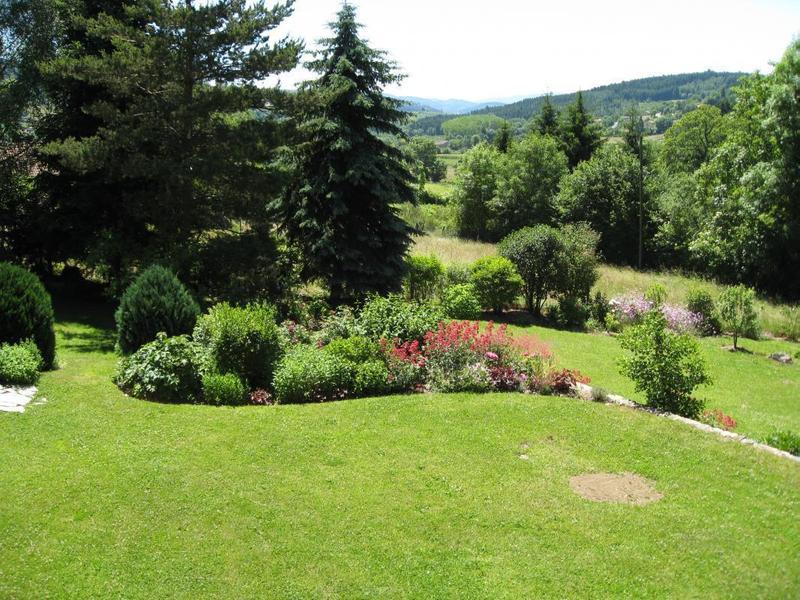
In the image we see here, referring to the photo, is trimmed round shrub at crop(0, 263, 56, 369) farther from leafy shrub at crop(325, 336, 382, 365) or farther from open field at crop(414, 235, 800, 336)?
open field at crop(414, 235, 800, 336)

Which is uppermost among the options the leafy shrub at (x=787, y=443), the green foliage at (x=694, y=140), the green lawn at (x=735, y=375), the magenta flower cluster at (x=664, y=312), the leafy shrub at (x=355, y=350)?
the green foliage at (x=694, y=140)

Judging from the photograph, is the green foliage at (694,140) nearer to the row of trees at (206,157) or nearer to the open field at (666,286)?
the open field at (666,286)

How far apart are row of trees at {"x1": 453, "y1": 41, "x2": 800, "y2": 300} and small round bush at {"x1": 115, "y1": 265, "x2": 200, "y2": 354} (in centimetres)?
2703

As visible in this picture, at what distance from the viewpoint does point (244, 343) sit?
396 inches

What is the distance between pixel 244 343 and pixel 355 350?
1857 millimetres

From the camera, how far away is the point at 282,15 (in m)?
15.4

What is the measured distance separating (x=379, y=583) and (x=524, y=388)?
575 cm

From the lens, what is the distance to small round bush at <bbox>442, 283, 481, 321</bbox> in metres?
18.6

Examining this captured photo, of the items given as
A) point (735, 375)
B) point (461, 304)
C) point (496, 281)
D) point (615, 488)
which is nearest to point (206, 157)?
point (461, 304)

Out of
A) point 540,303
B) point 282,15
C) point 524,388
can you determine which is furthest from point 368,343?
point 540,303

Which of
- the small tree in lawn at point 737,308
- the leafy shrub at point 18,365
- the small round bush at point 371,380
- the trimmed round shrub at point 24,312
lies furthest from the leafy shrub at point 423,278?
the leafy shrub at point 18,365

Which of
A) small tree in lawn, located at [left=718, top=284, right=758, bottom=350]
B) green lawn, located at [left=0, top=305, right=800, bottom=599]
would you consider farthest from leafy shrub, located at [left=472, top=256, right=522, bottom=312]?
green lawn, located at [left=0, top=305, right=800, bottom=599]

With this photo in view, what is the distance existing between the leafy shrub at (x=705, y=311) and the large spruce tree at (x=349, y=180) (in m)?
9.46

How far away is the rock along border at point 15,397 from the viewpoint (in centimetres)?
888
